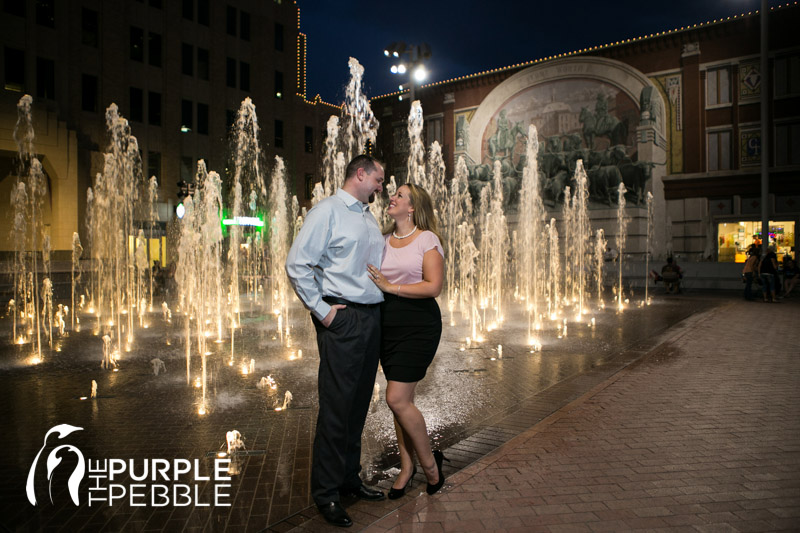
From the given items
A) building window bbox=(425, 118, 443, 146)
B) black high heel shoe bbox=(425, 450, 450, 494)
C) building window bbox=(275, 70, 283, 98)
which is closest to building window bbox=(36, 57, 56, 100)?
building window bbox=(275, 70, 283, 98)

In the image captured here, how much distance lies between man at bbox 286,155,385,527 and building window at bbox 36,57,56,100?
98.3 feet

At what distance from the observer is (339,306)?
319 cm

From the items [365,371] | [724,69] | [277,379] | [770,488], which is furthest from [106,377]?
[724,69]

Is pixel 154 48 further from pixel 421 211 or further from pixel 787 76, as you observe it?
pixel 421 211

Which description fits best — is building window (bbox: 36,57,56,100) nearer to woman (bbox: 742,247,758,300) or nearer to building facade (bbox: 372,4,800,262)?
building facade (bbox: 372,4,800,262)

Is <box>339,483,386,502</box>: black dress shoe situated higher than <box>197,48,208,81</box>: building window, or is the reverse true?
<box>197,48,208,81</box>: building window

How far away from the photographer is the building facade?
26156 mm

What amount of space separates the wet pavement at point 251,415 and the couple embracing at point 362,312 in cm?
29

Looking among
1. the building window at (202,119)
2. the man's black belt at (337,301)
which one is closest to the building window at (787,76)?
the man's black belt at (337,301)

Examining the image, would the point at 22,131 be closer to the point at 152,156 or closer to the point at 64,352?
the point at 152,156

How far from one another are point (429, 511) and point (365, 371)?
35.6 inches

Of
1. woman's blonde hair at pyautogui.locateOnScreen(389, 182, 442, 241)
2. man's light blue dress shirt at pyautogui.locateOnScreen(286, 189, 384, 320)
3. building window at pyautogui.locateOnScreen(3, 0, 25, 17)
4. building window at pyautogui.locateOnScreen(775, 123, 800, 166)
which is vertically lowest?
man's light blue dress shirt at pyautogui.locateOnScreen(286, 189, 384, 320)

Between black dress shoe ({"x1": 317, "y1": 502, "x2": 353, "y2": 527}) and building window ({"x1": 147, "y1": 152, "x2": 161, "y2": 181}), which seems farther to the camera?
building window ({"x1": 147, "y1": 152, "x2": 161, "y2": 181})

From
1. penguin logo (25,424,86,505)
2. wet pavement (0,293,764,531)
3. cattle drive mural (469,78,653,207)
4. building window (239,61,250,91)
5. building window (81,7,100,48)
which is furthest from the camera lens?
building window (239,61,250,91)
